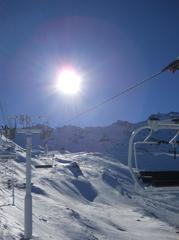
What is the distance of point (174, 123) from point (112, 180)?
10480 cm

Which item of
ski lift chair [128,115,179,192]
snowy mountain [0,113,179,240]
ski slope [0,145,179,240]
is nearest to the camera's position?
ski lift chair [128,115,179,192]

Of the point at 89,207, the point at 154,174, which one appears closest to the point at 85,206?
the point at 89,207

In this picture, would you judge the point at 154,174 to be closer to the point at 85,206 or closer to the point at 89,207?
the point at 85,206

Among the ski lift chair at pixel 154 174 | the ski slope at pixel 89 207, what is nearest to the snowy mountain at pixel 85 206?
the ski slope at pixel 89 207

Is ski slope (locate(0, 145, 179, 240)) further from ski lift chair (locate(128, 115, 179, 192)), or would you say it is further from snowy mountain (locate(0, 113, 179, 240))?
ski lift chair (locate(128, 115, 179, 192))

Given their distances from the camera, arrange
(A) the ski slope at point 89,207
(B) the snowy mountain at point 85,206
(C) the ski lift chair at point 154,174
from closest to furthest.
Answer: (C) the ski lift chair at point 154,174, (B) the snowy mountain at point 85,206, (A) the ski slope at point 89,207

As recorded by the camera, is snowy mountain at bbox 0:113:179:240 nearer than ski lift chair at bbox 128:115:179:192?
No

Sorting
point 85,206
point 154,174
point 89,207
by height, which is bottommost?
point 89,207

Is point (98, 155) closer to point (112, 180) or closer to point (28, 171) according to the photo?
point (112, 180)

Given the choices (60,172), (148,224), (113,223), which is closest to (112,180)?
(60,172)

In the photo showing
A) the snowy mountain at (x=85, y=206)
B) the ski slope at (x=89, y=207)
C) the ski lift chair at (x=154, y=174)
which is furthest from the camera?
the ski slope at (x=89, y=207)

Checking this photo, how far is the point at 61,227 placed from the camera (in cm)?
2842

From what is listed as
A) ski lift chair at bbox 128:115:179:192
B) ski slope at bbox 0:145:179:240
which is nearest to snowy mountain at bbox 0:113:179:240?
ski slope at bbox 0:145:179:240

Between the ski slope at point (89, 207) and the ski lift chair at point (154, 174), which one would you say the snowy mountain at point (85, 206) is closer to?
the ski slope at point (89, 207)
